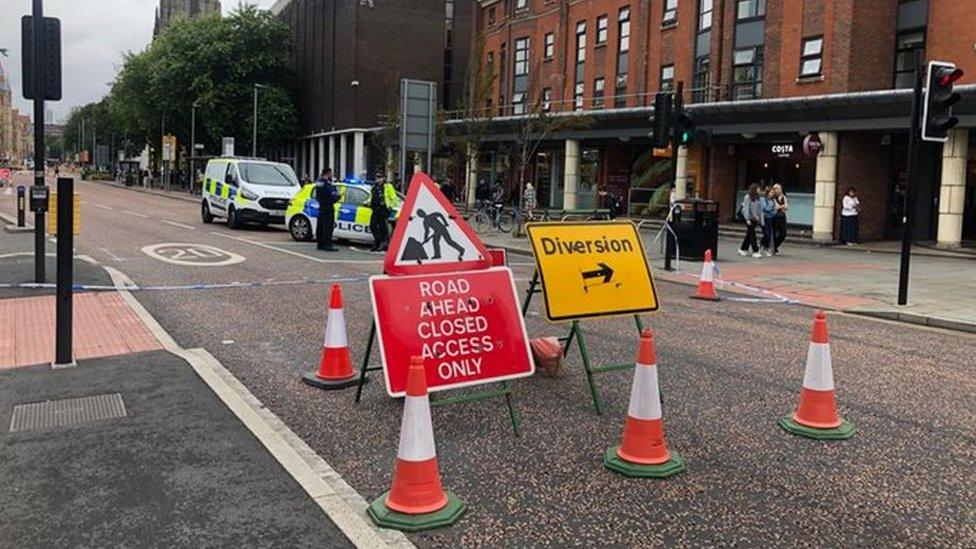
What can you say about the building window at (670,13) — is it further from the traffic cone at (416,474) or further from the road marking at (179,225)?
the traffic cone at (416,474)

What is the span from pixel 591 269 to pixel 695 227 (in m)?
12.4

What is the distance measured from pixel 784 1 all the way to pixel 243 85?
45248 mm

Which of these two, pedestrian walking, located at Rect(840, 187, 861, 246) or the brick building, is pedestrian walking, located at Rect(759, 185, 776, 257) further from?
the brick building

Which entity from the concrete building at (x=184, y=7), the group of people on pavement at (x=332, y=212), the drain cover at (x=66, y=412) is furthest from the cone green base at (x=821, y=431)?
the concrete building at (x=184, y=7)

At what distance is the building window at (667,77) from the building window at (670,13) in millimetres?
1756

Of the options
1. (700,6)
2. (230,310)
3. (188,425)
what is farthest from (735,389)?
(700,6)

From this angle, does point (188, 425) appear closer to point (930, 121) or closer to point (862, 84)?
point (930, 121)

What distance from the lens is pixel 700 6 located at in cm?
3253

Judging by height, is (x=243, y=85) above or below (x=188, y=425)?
above

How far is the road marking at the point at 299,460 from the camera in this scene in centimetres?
384

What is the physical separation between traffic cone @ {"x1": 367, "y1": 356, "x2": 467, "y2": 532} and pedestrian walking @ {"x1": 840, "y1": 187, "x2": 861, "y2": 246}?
22602mm

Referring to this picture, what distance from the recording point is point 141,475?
4.55 metres

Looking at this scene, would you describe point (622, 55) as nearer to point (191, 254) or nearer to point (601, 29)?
point (601, 29)

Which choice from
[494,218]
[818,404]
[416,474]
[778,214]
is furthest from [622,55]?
[416,474]
